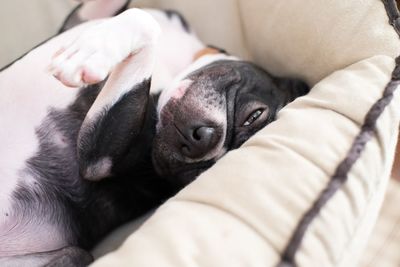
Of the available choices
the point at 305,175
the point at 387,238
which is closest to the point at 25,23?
the point at 305,175

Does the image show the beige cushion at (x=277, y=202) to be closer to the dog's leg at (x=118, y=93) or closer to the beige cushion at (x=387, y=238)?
the dog's leg at (x=118, y=93)

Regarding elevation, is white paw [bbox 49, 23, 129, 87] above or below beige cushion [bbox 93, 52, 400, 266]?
above

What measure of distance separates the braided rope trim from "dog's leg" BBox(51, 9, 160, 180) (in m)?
0.50

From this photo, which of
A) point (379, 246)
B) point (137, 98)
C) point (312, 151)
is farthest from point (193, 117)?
point (379, 246)

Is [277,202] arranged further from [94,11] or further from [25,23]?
[25,23]

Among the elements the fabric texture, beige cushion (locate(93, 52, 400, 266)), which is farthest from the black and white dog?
beige cushion (locate(93, 52, 400, 266))

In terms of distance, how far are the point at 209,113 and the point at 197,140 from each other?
7 centimetres

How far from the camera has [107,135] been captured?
3.92 ft

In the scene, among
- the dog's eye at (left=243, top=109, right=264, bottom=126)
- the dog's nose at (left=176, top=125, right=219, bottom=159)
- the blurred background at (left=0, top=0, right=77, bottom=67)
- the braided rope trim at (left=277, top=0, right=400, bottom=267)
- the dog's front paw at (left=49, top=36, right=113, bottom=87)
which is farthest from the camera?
the blurred background at (left=0, top=0, right=77, bottom=67)

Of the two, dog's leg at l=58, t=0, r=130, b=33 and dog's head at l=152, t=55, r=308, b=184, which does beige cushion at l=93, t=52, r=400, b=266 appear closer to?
dog's head at l=152, t=55, r=308, b=184

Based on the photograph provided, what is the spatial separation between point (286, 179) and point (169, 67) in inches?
29.6

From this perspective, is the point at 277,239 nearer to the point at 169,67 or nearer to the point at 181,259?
the point at 181,259

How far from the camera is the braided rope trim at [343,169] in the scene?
0.77m

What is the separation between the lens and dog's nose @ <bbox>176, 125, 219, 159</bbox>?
1127 mm
